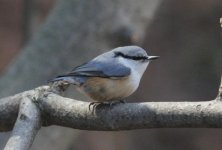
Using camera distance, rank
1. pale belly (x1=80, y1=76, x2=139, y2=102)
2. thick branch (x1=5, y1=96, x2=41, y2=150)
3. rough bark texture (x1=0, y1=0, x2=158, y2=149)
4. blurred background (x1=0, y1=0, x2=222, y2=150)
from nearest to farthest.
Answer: thick branch (x1=5, y1=96, x2=41, y2=150) < pale belly (x1=80, y1=76, x2=139, y2=102) < rough bark texture (x1=0, y1=0, x2=158, y2=149) < blurred background (x1=0, y1=0, x2=222, y2=150)

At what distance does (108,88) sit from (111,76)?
0.06m

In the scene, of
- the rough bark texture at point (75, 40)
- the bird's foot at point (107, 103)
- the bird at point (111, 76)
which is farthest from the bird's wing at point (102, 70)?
the rough bark texture at point (75, 40)

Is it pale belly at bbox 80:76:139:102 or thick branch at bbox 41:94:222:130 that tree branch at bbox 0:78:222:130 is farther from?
pale belly at bbox 80:76:139:102

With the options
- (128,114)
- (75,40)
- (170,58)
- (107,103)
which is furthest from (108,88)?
(170,58)

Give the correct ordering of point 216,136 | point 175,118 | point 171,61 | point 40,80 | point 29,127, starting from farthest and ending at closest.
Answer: point 171,61, point 216,136, point 40,80, point 29,127, point 175,118

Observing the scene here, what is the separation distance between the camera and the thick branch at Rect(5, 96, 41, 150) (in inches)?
82.8

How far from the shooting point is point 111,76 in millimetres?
2516

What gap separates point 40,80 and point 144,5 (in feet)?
2.58

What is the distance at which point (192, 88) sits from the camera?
7.45m

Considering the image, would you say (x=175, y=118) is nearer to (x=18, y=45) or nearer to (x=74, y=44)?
(x=74, y=44)

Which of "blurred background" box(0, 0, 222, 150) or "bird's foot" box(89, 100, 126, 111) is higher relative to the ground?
"bird's foot" box(89, 100, 126, 111)

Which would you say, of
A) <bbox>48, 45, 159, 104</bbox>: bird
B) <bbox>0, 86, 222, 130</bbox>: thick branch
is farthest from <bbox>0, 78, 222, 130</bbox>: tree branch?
<bbox>48, 45, 159, 104</bbox>: bird

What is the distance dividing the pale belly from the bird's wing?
21 millimetres

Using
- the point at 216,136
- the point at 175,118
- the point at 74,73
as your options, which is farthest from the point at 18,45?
the point at 175,118
